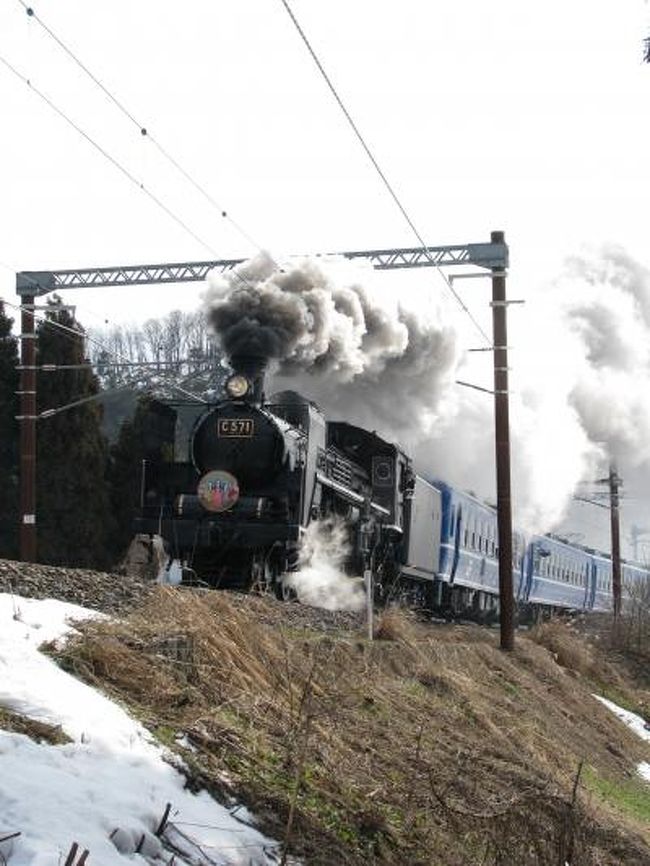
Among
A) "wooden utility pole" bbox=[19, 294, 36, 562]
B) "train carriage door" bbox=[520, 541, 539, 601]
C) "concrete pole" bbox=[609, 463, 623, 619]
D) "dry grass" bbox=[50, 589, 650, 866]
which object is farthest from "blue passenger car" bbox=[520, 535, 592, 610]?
"dry grass" bbox=[50, 589, 650, 866]

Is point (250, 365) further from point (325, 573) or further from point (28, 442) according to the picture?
point (28, 442)

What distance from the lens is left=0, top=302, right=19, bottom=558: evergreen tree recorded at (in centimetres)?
2591

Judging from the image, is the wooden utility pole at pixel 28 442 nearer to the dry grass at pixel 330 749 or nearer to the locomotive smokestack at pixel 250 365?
the locomotive smokestack at pixel 250 365

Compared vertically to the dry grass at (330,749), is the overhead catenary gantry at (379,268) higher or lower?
higher

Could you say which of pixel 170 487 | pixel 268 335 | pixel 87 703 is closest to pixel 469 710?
pixel 87 703

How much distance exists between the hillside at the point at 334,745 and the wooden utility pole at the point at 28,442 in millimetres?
10554

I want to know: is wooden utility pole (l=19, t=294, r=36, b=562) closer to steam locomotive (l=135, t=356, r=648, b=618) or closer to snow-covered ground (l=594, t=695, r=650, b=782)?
steam locomotive (l=135, t=356, r=648, b=618)

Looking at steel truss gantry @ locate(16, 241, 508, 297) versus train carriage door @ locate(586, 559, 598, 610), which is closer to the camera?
steel truss gantry @ locate(16, 241, 508, 297)

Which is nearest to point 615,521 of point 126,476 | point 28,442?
point 126,476

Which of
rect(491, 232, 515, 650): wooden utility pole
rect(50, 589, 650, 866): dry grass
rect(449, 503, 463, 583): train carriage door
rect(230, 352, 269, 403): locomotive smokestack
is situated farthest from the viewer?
rect(449, 503, 463, 583): train carriage door

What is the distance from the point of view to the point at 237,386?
15.7 m

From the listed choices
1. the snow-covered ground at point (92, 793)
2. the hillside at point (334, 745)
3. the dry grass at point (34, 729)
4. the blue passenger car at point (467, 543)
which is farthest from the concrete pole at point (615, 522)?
the dry grass at point (34, 729)

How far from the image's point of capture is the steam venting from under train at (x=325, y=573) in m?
14.8

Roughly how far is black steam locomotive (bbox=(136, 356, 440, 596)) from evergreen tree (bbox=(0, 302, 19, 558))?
10.5 m
